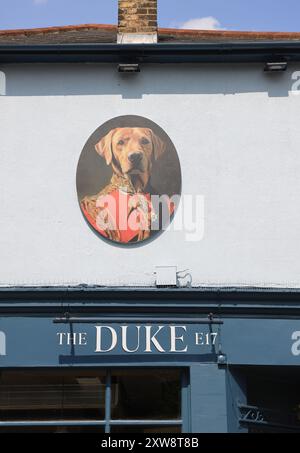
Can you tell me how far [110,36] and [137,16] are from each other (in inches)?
45.0

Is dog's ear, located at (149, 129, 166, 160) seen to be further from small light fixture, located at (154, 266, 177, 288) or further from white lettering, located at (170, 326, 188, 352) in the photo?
white lettering, located at (170, 326, 188, 352)

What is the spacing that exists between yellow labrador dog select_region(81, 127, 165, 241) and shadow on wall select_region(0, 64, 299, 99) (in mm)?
543

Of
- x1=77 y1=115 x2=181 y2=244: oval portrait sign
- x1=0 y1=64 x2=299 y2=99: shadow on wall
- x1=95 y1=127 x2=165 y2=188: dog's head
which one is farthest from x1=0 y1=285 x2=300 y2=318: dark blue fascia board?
x1=0 y1=64 x2=299 y2=99: shadow on wall

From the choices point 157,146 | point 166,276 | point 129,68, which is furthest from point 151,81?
point 166,276

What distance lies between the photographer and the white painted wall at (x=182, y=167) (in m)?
9.38

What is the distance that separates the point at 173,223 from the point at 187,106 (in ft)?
5.06

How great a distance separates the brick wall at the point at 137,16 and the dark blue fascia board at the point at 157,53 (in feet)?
2.12

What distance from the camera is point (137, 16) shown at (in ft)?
33.9

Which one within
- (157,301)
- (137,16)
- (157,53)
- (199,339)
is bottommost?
(199,339)

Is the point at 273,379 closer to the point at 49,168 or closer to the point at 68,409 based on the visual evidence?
the point at 68,409

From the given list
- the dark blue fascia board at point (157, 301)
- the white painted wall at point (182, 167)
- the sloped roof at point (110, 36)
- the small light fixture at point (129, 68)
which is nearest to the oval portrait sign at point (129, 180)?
the white painted wall at point (182, 167)

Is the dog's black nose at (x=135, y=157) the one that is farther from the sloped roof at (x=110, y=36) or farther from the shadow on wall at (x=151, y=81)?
the sloped roof at (x=110, y=36)

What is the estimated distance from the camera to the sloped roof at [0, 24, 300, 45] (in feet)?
36.0

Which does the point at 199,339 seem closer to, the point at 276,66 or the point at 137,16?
the point at 276,66
